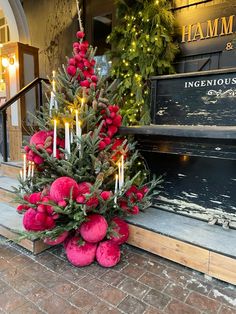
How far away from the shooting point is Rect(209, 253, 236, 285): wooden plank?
5.43 feet

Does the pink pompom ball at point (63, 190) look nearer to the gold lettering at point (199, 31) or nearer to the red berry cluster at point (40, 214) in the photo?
the red berry cluster at point (40, 214)

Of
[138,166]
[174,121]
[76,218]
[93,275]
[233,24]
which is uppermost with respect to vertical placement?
[233,24]

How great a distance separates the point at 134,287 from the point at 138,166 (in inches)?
52.0

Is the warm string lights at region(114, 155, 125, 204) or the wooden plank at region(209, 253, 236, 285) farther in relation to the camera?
the warm string lights at region(114, 155, 125, 204)

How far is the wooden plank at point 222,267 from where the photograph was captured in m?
1.66

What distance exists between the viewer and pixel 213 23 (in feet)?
9.32

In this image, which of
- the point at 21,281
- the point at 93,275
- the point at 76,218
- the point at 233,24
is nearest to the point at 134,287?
the point at 93,275

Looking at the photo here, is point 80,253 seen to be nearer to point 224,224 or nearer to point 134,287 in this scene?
point 134,287

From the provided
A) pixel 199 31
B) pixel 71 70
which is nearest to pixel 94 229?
pixel 71 70

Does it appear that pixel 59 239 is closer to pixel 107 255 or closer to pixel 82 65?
pixel 107 255

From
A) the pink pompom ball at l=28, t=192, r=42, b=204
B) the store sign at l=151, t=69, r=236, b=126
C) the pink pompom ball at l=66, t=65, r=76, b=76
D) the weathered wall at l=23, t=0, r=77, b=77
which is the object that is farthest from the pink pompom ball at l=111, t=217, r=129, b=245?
the weathered wall at l=23, t=0, r=77, b=77

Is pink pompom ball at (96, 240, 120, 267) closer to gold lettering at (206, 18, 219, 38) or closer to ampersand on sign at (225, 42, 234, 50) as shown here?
ampersand on sign at (225, 42, 234, 50)

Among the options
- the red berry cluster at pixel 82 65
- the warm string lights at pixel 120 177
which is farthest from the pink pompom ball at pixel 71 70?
the warm string lights at pixel 120 177

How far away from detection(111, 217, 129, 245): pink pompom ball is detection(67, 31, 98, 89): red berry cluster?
120 centimetres
